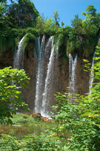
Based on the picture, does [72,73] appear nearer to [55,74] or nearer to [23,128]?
[55,74]

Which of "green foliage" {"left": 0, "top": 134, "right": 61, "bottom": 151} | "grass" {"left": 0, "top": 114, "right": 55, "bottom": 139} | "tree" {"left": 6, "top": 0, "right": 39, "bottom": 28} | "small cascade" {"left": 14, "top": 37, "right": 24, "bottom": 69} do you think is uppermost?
"tree" {"left": 6, "top": 0, "right": 39, "bottom": 28}

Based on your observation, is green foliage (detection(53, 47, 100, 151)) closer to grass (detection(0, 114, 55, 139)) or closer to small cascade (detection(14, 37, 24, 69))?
grass (detection(0, 114, 55, 139))

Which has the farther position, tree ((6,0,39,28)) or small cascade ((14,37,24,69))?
tree ((6,0,39,28))

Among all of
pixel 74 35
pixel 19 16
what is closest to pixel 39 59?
pixel 74 35

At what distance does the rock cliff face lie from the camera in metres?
17.1

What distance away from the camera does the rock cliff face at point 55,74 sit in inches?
→ 675

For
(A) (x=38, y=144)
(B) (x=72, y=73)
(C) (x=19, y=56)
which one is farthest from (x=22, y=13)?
(A) (x=38, y=144)

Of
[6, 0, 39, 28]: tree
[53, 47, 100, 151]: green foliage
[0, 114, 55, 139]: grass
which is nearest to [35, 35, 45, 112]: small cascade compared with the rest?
[0, 114, 55, 139]: grass

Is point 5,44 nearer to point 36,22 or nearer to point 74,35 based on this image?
point 74,35

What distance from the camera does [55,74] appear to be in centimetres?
1795

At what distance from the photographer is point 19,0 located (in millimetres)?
31047

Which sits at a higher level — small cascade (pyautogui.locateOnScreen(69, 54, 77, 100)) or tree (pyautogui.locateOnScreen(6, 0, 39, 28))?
tree (pyautogui.locateOnScreen(6, 0, 39, 28))

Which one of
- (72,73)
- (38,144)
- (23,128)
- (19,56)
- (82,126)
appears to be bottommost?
(23,128)

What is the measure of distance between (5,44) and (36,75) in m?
5.15
